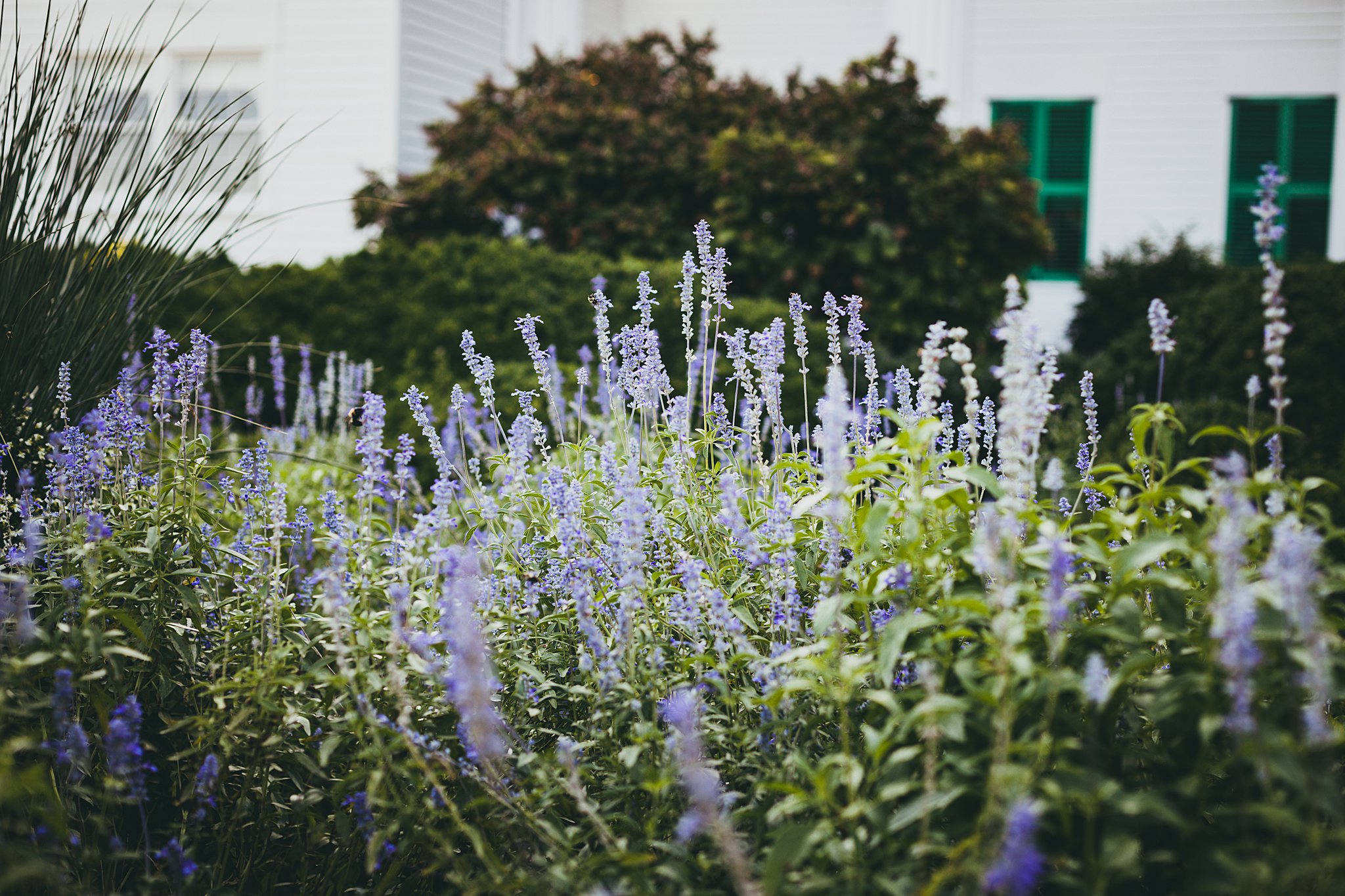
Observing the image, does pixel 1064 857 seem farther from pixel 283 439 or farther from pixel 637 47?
pixel 637 47

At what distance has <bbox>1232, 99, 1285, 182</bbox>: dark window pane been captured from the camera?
11.9 metres

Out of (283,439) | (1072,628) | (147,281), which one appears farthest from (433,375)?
(1072,628)

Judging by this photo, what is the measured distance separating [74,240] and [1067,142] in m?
11.7

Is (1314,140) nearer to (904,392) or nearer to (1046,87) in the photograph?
(1046,87)

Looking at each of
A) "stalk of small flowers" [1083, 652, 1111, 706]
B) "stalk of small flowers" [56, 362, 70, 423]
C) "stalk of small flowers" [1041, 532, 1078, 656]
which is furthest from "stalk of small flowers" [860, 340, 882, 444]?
"stalk of small flowers" [56, 362, 70, 423]

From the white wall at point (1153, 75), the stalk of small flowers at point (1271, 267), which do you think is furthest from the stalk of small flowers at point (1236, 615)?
the white wall at point (1153, 75)

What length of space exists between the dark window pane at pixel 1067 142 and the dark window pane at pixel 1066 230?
0.26 meters

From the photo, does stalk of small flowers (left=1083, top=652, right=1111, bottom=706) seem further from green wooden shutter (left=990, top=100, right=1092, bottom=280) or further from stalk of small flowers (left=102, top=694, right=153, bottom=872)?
green wooden shutter (left=990, top=100, right=1092, bottom=280)

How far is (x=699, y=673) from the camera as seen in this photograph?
212 cm

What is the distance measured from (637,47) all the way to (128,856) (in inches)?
353

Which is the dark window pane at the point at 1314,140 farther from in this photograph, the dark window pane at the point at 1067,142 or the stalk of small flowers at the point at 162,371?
the stalk of small flowers at the point at 162,371

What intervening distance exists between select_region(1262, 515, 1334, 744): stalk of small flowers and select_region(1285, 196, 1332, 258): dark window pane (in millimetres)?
12047

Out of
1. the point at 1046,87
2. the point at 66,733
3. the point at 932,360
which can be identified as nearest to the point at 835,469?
the point at 932,360

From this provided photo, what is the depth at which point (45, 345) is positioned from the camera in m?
2.86
